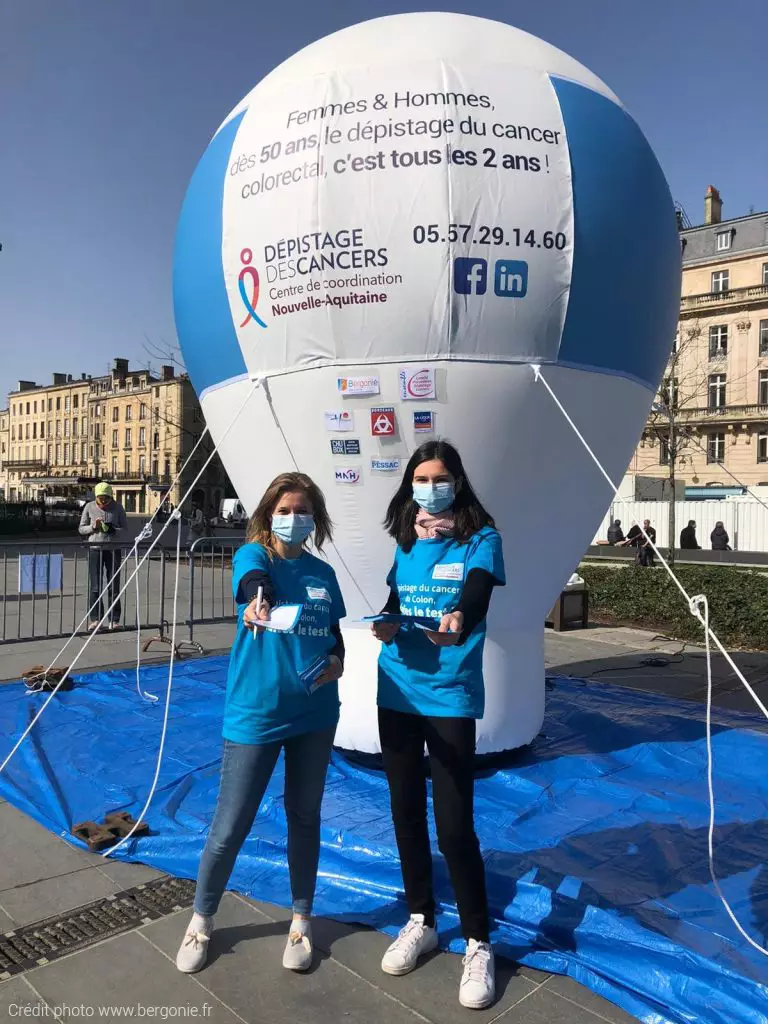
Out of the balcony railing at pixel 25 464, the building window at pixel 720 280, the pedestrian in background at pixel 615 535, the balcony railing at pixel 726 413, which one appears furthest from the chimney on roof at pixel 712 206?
the balcony railing at pixel 25 464

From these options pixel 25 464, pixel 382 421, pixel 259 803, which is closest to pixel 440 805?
pixel 259 803

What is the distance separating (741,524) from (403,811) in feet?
96.0

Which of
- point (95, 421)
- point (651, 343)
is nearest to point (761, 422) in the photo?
point (651, 343)

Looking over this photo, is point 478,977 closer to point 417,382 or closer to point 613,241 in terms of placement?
point 417,382

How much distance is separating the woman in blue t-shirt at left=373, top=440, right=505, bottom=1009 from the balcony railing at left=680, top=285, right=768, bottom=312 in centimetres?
3931

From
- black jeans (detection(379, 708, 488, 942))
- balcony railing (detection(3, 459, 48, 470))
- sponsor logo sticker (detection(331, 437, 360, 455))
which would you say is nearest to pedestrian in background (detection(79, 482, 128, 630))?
sponsor logo sticker (detection(331, 437, 360, 455))

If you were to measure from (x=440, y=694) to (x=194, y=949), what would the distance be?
1273 mm

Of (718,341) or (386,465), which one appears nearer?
(386,465)

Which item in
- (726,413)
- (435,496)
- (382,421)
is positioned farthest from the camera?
(726,413)

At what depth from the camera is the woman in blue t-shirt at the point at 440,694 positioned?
2779 millimetres

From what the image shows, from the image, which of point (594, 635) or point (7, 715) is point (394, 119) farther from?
point (594, 635)

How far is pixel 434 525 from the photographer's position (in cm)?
303

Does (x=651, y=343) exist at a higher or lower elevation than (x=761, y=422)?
lower

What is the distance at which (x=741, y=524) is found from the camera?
2905cm
